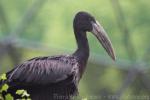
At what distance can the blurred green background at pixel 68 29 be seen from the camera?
23922 mm

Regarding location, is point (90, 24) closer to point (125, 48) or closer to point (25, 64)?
point (25, 64)

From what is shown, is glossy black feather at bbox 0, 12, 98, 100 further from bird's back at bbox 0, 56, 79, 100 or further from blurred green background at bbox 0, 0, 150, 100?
blurred green background at bbox 0, 0, 150, 100

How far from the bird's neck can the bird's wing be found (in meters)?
0.28

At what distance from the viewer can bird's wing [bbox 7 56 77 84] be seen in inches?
634

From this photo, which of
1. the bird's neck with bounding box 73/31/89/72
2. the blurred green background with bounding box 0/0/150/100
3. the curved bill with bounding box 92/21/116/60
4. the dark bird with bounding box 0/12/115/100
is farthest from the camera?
the blurred green background with bounding box 0/0/150/100

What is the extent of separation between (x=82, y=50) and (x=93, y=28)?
2.10 feet

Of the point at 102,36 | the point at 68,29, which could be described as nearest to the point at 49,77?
the point at 102,36

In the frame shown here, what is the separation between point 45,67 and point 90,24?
67.8 inches

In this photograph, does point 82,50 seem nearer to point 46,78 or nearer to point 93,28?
point 93,28

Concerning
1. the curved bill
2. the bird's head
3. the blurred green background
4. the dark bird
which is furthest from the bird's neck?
the blurred green background

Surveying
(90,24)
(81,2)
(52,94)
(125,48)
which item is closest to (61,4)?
(81,2)

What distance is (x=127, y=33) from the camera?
24.4 m

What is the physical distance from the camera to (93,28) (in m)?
17.6

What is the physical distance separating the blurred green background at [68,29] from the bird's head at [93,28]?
595 cm
